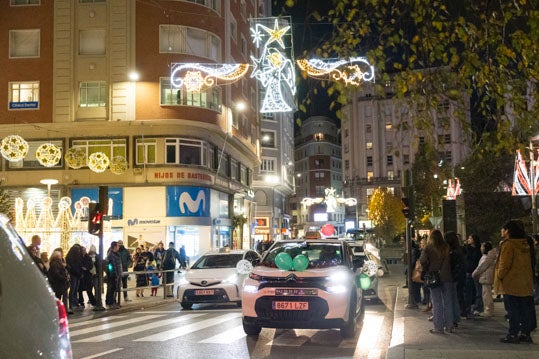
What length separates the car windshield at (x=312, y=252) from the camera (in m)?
11.8

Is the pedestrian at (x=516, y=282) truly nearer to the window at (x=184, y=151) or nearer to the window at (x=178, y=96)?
the window at (x=178, y=96)

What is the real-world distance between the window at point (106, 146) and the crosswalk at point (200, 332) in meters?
22.6

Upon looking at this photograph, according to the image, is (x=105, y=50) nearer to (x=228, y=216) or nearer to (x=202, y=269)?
(x=228, y=216)

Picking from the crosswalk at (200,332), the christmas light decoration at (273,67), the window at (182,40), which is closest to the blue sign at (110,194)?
the window at (182,40)

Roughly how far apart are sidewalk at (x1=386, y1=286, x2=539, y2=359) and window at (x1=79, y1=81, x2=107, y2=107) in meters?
27.8

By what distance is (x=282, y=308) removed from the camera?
1062cm

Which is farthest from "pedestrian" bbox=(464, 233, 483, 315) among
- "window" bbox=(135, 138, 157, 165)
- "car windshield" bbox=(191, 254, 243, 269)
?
"window" bbox=(135, 138, 157, 165)

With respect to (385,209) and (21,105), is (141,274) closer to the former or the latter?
(21,105)

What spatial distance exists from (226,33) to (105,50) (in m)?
8.44

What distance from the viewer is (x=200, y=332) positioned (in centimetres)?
1218

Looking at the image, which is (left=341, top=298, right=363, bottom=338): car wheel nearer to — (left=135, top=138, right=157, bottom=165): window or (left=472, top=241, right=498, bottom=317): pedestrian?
(left=472, top=241, right=498, bottom=317): pedestrian

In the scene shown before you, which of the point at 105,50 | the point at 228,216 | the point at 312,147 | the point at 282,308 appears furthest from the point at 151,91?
the point at 312,147

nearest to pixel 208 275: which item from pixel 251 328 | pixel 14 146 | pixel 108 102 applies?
pixel 251 328

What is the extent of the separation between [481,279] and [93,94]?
1144 inches
